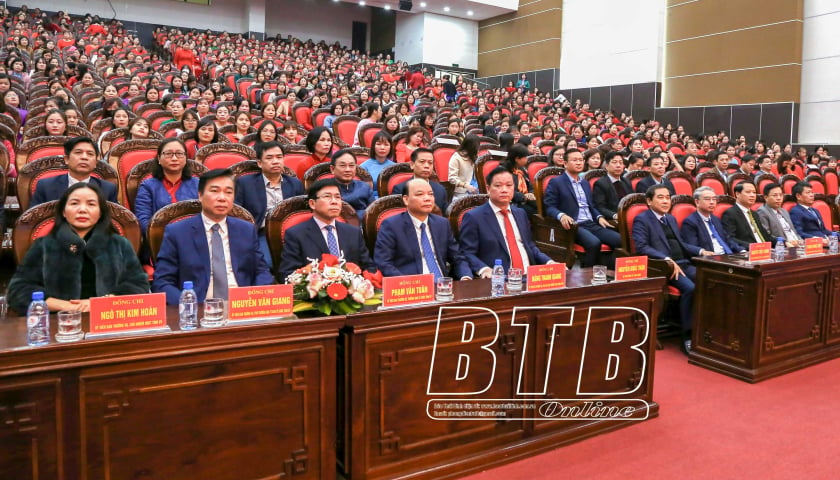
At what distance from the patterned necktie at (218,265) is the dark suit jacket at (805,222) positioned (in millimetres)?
3991

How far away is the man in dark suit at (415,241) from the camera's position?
2.44 meters

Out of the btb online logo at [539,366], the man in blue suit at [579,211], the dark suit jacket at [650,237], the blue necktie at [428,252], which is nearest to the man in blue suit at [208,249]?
the blue necktie at [428,252]

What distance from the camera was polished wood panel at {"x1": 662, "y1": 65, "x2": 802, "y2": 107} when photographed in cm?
975

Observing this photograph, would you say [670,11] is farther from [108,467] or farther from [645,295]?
[108,467]

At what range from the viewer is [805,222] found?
4.18 metres

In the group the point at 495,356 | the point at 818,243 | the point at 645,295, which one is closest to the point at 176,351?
the point at 495,356

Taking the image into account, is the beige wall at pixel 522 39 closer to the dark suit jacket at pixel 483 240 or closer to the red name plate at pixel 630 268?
the dark suit jacket at pixel 483 240

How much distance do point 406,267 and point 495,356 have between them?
0.73 m

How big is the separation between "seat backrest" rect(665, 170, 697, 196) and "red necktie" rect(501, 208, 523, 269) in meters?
2.59

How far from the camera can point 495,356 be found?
6.15 feet

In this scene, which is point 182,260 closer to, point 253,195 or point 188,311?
point 188,311

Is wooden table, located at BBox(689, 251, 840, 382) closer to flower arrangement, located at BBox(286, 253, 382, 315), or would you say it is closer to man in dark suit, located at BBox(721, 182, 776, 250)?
man in dark suit, located at BBox(721, 182, 776, 250)

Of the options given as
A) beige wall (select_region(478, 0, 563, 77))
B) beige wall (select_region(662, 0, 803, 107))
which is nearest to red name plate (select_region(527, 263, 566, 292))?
beige wall (select_region(662, 0, 803, 107))

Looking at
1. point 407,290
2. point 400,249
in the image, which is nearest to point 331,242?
point 400,249
